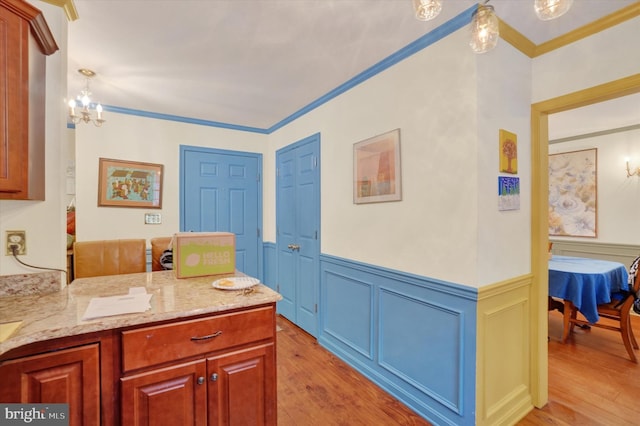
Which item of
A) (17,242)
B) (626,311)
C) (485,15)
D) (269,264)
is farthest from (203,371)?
(626,311)

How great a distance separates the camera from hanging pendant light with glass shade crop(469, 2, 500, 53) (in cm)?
103

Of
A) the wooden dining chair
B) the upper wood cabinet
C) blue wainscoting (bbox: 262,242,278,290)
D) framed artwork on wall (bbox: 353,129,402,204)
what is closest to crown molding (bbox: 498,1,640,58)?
framed artwork on wall (bbox: 353,129,402,204)

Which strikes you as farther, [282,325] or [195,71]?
[282,325]

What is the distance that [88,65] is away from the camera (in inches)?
90.0

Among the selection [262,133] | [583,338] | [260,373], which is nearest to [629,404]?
[583,338]

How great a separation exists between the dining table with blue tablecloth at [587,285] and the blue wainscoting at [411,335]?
183 centimetres

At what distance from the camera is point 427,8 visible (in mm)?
1000

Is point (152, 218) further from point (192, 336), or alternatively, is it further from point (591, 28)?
point (591, 28)

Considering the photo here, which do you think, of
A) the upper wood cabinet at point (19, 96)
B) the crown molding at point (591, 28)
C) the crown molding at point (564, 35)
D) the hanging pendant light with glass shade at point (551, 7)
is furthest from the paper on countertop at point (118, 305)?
the crown molding at point (591, 28)

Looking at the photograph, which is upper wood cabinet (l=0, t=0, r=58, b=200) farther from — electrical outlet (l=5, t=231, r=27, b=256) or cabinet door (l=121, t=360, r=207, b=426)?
cabinet door (l=121, t=360, r=207, b=426)

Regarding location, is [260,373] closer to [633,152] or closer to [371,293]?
[371,293]

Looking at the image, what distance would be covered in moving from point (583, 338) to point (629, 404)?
3.95 feet

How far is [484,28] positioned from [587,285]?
284cm

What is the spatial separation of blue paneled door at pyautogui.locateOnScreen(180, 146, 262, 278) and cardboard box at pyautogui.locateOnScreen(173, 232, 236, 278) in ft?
6.38
